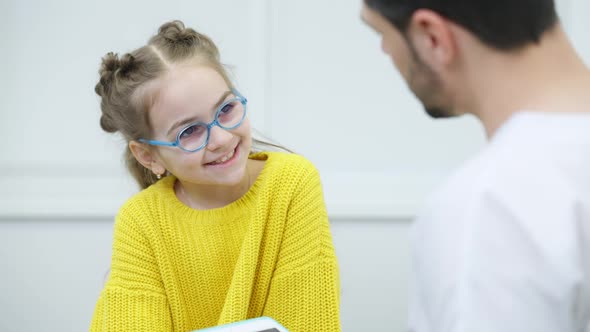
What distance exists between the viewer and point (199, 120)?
1462 millimetres

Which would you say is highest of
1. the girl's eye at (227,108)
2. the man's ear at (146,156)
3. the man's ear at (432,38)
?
the man's ear at (432,38)

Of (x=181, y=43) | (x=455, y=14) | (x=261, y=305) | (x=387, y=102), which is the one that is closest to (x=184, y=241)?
(x=261, y=305)

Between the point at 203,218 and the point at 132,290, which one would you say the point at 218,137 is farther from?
the point at 132,290

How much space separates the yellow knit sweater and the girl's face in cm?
12

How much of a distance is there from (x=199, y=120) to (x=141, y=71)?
183 mm

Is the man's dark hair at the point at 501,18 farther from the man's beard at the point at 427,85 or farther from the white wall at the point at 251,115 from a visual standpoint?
the white wall at the point at 251,115

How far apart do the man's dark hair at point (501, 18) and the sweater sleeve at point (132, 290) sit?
93 cm

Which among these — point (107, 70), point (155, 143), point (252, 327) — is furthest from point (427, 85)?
point (107, 70)

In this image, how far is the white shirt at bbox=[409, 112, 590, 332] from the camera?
743 mm

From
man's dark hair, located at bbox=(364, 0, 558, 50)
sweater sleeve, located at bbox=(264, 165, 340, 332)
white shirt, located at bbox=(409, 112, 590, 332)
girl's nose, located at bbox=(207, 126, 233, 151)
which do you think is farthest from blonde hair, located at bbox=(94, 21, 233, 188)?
white shirt, located at bbox=(409, 112, 590, 332)

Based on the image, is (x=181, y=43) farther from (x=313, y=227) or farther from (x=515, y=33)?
(x=515, y=33)

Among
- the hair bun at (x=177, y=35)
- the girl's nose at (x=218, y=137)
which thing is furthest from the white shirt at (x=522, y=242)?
the hair bun at (x=177, y=35)

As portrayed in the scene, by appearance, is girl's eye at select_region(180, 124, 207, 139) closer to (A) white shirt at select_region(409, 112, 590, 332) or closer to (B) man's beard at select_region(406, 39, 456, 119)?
(B) man's beard at select_region(406, 39, 456, 119)

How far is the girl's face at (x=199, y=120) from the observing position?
146 cm
